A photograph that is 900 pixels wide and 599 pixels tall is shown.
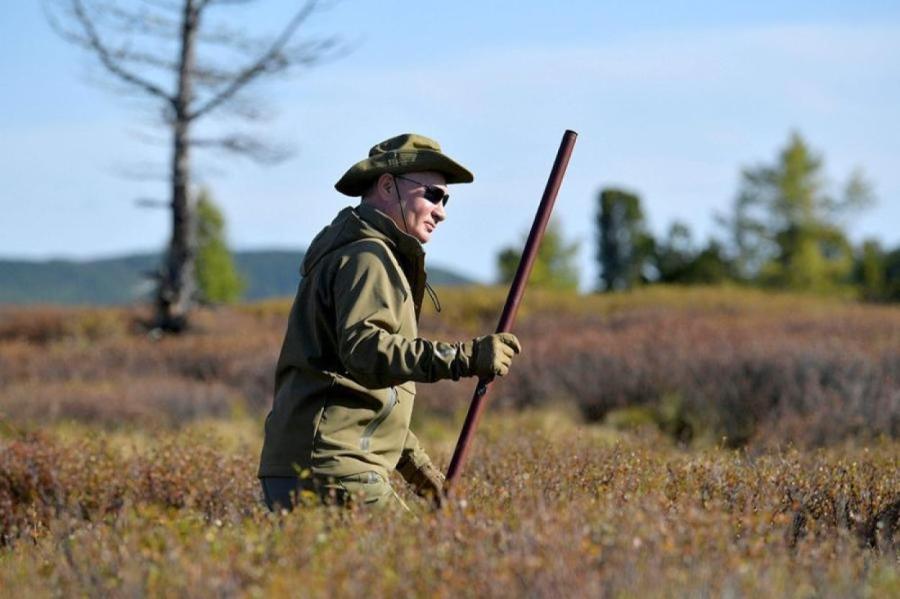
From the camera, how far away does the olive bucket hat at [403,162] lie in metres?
4.92

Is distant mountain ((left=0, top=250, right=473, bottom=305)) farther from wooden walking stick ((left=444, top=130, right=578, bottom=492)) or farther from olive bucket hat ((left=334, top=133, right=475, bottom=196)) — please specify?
olive bucket hat ((left=334, top=133, right=475, bottom=196))

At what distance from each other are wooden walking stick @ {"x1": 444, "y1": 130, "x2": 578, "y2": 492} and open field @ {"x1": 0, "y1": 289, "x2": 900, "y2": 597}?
15 centimetres

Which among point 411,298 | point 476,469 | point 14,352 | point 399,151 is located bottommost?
point 14,352

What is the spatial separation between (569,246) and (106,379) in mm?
40126

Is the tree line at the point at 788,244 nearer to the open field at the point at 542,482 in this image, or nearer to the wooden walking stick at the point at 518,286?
the open field at the point at 542,482

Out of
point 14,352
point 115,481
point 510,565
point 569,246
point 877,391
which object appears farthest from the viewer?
point 569,246

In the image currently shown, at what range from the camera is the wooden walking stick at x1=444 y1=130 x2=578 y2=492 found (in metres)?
5.04

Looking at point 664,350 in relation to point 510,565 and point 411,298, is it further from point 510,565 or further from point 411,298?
point 510,565

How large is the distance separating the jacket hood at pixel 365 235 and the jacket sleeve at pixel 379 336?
0.11 meters

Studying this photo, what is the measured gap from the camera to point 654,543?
393cm

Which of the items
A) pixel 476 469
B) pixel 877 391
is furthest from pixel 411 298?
pixel 877 391

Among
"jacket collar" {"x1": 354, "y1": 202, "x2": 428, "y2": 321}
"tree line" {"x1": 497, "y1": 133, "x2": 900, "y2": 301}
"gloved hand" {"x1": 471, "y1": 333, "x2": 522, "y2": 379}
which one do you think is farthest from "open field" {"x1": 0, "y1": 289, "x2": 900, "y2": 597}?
"tree line" {"x1": 497, "y1": 133, "x2": 900, "y2": 301}

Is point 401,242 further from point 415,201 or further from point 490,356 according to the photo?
point 490,356

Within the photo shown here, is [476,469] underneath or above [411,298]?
underneath
